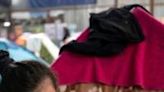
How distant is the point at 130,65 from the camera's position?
6.10 feet

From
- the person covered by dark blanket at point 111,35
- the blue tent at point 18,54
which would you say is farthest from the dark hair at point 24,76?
the blue tent at point 18,54

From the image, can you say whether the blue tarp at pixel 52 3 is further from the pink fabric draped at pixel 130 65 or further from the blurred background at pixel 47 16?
the pink fabric draped at pixel 130 65

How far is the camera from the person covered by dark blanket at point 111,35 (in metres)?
1.89

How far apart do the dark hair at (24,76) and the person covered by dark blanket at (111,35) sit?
79cm

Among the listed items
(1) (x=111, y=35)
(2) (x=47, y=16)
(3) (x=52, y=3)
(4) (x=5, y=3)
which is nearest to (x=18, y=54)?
(1) (x=111, y=35)

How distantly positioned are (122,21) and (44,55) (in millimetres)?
2408

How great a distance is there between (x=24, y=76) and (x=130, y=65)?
0.85 m

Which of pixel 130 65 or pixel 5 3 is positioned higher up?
pixel 130 65

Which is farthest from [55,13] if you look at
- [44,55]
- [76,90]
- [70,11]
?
[76,90]

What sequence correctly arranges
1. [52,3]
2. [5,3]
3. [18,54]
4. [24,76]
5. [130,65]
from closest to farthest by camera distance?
[24,76] → [130,65] → [18,54] → [52,3] → [5,3]

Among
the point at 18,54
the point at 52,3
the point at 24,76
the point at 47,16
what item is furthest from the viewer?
the point at 47,16

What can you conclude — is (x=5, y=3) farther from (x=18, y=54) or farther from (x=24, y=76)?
(x=24, y=76)

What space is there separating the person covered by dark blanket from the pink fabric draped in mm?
24

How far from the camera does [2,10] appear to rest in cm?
948
